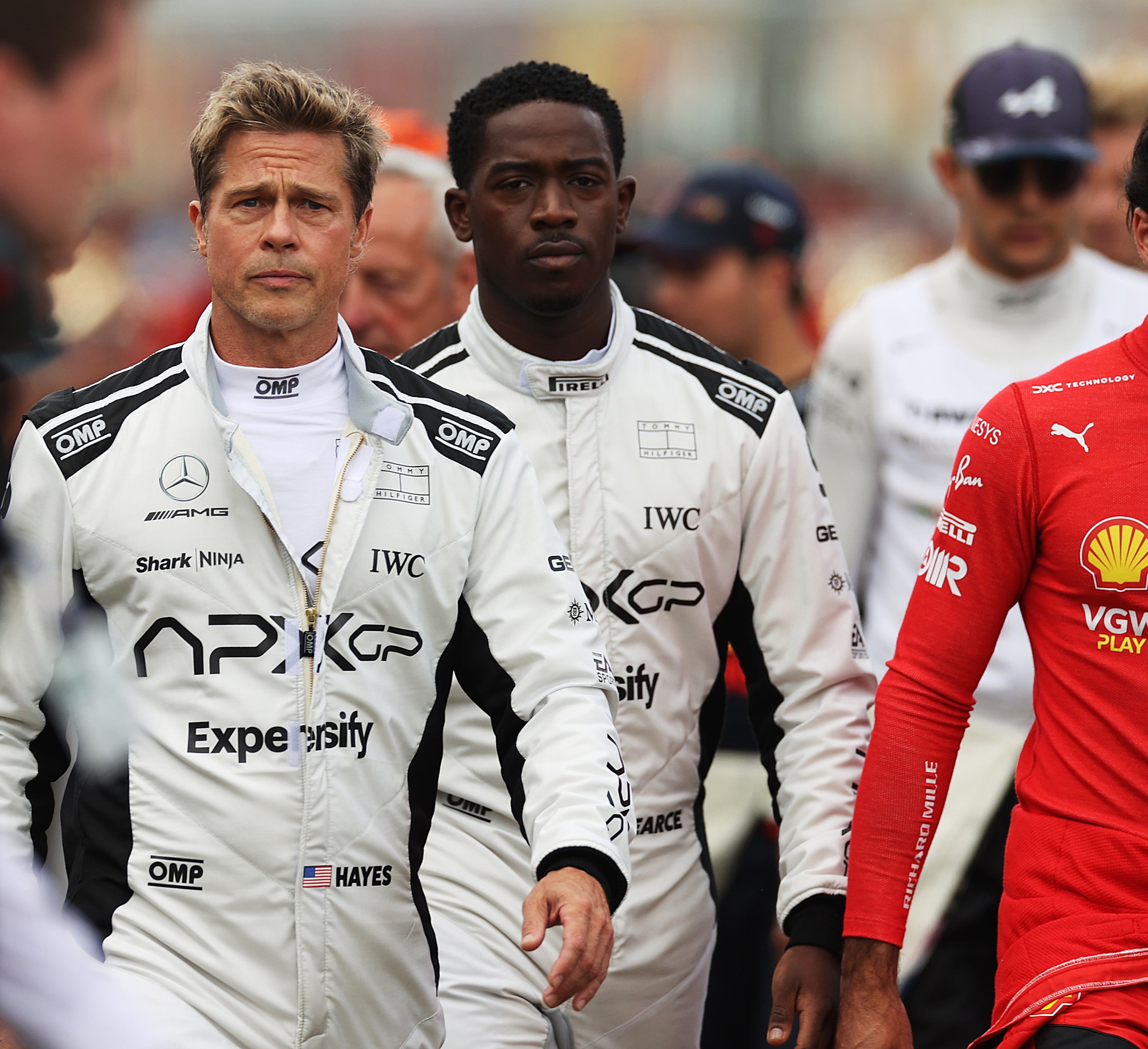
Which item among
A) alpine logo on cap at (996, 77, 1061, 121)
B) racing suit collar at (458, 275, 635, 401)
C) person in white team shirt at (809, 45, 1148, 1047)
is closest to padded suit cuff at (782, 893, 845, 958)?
racing suit collar at (458, 275, 635, 401)

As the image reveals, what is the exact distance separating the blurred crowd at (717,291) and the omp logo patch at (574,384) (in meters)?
0.66

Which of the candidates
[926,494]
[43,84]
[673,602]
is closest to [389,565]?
[673,602]

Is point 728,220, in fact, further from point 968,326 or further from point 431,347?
point 431,347

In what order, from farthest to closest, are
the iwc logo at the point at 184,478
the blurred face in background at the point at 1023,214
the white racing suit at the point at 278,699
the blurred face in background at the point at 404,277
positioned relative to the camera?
the blurred face in background at the point at 404,277, the blurred face in background at the point at 1023,214, the iwc logo at the point at 184,478, the white racing suit at the point at 278,699

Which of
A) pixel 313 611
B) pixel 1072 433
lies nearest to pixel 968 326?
pixel 1072 433

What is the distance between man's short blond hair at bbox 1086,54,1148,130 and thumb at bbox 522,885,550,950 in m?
4.61

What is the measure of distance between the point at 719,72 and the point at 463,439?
1036 cm

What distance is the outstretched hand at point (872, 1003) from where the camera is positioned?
336 centimetres

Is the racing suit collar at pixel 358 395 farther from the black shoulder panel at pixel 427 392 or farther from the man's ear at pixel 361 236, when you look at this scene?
the man's ear at pixel 361 236

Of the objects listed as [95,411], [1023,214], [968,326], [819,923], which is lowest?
[819,923]

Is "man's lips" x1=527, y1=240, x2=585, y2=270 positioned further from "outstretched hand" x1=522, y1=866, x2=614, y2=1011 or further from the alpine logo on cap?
the alpine logo on cap

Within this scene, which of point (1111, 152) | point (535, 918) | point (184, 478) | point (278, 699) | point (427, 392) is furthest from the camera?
point (1111, 152)

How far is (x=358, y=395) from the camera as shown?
11.3ft

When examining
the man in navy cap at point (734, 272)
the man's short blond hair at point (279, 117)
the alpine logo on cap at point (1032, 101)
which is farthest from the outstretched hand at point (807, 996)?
the man in navy cap at point (734, 272)
